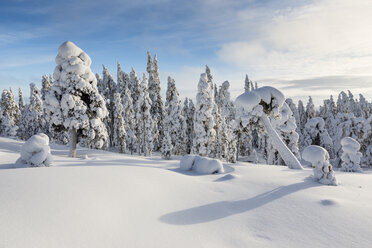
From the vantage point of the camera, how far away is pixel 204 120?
29.4m

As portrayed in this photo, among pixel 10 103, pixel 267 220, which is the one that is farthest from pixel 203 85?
pixel 10 103

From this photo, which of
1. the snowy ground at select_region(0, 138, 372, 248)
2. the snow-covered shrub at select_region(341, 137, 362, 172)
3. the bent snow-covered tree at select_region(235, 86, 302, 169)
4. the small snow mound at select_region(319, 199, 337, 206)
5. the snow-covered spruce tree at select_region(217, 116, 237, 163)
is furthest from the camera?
the snow-covered spruce tree at select_region(217, 116, 237, 163)

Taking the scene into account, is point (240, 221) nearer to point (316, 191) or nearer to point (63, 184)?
point (316, 191)

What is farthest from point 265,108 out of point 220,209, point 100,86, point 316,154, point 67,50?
point 100,86

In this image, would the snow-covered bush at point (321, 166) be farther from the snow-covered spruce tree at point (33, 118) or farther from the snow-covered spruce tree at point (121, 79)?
the snow-covered spruce tree at point (121, 79)

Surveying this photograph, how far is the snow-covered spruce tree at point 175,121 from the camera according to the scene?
41281 mm

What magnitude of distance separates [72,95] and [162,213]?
16.2m

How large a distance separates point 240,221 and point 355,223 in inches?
108

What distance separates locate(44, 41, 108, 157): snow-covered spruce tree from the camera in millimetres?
18281

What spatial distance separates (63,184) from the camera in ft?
17.4

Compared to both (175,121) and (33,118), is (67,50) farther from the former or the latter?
(33,118)

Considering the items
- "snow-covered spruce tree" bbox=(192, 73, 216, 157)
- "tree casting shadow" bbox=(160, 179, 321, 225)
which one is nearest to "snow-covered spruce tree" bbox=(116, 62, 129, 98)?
"snow-covered spruce tree" bbox=(192, 73, 216, 157)

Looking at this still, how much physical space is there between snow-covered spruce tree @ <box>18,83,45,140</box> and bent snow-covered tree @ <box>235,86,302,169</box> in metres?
45.4

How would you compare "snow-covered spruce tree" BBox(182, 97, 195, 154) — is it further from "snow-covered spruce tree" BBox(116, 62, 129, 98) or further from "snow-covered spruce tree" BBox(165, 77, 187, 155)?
"snow-covered spruce tree" BBox(116, 62, 129, 98)
